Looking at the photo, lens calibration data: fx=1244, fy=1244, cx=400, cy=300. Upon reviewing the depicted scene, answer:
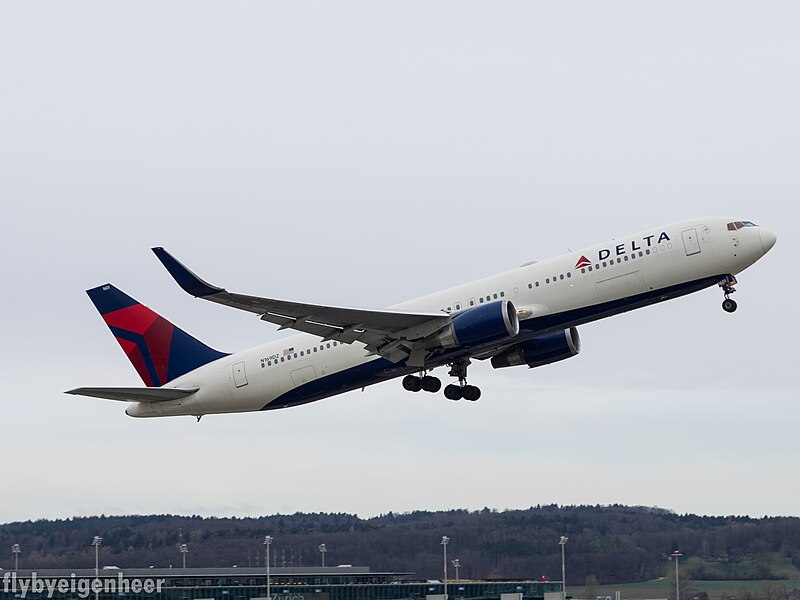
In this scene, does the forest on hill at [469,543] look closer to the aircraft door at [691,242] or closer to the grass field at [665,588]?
the grass field at [665,588]

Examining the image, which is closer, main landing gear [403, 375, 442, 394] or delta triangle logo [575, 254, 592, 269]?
delta triangle logo [575, 254, 592, 269]

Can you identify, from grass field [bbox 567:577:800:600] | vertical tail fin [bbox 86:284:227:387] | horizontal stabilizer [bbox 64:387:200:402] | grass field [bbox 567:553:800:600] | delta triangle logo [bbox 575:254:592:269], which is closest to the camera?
delta triangle logo [bbox 575:254:592:269]

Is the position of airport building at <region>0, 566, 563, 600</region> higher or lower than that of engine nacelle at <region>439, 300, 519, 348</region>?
lower

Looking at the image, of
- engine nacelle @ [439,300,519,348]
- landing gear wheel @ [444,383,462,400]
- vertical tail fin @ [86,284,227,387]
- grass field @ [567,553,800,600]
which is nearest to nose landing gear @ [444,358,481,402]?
landing gear wheel @ [444,383,462,400]

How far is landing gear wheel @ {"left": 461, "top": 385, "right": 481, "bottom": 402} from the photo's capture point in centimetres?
5309

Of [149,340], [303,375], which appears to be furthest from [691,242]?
[149,340]

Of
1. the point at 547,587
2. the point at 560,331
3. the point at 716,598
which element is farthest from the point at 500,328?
the point at 716,598

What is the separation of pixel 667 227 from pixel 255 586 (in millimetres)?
36347

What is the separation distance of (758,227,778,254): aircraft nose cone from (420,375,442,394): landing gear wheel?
14.7 meters

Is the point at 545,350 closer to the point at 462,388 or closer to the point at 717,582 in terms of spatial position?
the point at 462,388

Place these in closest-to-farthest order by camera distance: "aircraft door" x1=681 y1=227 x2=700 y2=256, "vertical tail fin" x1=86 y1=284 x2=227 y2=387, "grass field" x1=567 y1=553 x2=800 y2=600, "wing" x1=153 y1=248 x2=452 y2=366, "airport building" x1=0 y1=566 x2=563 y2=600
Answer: "wing" x1=153 y1=248 x2=452 y2=366 → "aircraft door" x1=681 y1=227 x2=700 y2=256 → "vertical tail fin" x1=86 y1=284 x2=227 y2=387 → "airport building" x1=0 y1=566 x2=563 y2=600 → "grass field" x1=567 y1=553 x2=800 y2=600

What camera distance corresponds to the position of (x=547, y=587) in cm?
7556

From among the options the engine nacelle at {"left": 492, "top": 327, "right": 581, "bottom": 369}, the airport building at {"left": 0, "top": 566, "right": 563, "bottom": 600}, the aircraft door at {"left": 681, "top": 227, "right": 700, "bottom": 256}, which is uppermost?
the aircraft door at {"left": 681, "top": 227, "right": 700, "bottom": 256}

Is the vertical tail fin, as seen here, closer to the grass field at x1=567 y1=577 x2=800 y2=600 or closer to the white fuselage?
the white fuselage
